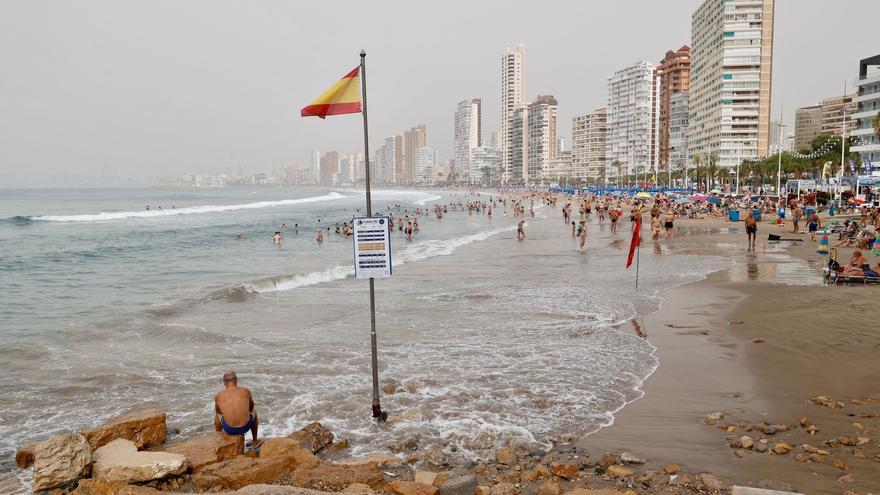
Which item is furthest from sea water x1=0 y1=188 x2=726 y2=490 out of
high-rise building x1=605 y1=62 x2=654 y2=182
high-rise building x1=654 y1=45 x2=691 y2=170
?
high-rise building x1=605 y1=62 x2=654 y2=182

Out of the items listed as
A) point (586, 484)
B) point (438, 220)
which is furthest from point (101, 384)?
point (438, 220)

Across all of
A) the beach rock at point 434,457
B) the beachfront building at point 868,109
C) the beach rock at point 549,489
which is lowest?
the beach rock at point 434,457

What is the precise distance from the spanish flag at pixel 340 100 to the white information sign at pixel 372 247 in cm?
154

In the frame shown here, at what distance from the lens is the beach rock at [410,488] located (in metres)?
5.96

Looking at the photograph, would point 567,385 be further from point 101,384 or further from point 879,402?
point 101,384

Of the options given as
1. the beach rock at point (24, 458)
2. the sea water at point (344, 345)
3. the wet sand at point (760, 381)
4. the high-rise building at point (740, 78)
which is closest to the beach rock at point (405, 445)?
the sea water at point (344, 345)

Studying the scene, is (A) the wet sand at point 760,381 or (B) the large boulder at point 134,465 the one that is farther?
(A) the wet sand at point 760,381

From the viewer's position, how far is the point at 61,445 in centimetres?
646

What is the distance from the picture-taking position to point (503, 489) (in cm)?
631

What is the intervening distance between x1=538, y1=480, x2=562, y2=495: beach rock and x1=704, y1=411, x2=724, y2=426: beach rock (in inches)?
117

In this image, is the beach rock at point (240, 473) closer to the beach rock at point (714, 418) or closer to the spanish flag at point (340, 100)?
the spanish flag at point (340, 100)

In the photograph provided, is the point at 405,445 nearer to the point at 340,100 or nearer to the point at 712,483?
the point at 712,483

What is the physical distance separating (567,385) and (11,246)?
47.1 metres

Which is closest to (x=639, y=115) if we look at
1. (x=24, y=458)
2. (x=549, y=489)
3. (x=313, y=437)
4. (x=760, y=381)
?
(x=760, y=381)
